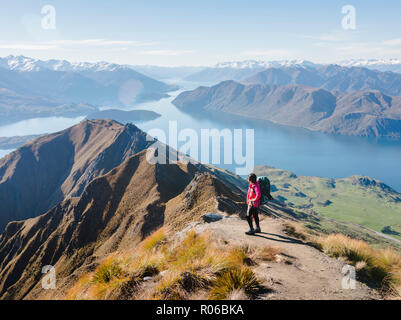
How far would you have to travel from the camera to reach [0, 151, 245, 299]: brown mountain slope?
4984cm

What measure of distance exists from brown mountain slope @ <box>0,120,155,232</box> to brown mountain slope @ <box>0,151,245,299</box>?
64254 mm

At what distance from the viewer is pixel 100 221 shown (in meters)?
64.5

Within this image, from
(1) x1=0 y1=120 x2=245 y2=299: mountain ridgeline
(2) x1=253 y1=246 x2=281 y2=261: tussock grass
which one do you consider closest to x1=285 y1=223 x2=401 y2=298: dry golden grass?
(2) x1=253 y1=246 x2=281 y2=261: tussock grass

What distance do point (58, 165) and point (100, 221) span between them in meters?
138

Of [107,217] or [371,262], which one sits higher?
[371,262]

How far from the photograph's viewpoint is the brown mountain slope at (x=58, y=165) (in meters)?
148

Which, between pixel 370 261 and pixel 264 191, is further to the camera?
pixel 264 191

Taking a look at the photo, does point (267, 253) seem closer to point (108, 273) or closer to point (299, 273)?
point (299, 273)

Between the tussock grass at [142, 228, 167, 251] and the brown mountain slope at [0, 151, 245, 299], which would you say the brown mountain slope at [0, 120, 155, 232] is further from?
the tussock grass at [142, 228, 167, 251]

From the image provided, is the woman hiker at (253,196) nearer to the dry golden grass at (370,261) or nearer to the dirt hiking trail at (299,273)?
the dirt hiking trail at (299,273)

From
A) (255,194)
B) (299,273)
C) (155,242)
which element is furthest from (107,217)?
(299,273)
